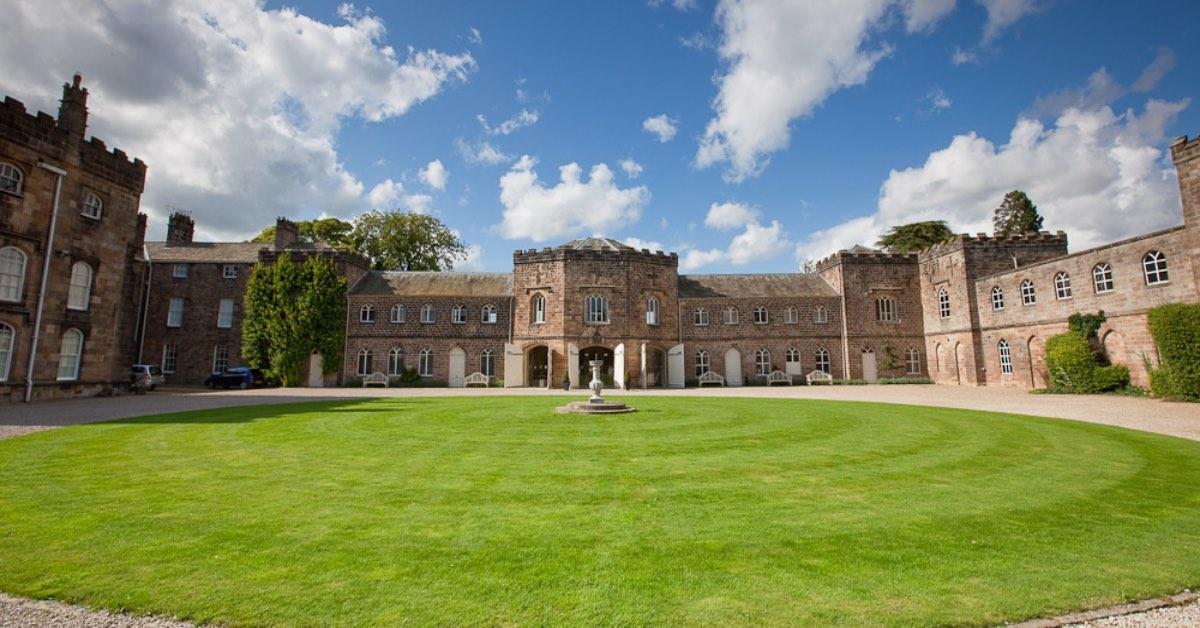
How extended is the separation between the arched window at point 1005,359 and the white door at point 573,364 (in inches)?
886

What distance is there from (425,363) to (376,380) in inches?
116

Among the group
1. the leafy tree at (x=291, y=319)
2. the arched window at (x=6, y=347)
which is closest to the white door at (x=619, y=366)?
the leafy tree at (x=291, y=319)

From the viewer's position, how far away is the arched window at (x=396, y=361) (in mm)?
32375

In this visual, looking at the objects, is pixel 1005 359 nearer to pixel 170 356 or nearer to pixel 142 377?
pixel 142 377

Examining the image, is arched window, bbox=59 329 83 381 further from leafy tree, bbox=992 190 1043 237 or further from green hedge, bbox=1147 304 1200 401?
leafy tree, bbox=992 190 1043 237

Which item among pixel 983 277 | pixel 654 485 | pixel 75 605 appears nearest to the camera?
pixel 75 605

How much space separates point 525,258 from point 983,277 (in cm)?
2589

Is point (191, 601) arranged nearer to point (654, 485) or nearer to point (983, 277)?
point (654, 485)

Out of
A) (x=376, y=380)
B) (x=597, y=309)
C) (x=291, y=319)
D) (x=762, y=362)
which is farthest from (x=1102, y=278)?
(x=291, y=319)

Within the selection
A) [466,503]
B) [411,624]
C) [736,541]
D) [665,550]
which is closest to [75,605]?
[411,624]

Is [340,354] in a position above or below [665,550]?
Answer: above

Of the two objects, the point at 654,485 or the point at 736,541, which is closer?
the point at 736,541

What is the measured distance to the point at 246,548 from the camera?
4664mm

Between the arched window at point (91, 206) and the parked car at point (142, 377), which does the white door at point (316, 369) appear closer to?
the parked car at point (142, 377)
